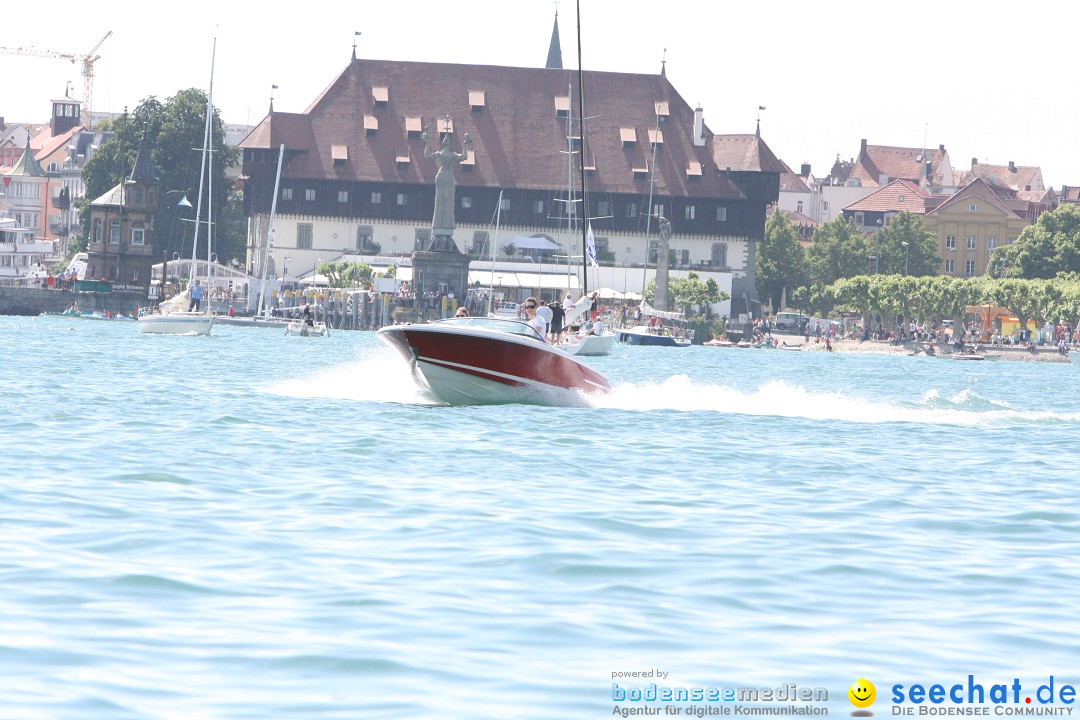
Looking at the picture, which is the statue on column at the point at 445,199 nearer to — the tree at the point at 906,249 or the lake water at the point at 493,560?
the tree at the point at 906,249

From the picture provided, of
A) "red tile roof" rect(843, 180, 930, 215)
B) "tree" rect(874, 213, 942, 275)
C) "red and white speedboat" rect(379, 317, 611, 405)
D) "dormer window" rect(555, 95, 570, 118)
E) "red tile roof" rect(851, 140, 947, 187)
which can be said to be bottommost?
"red and white speedboat" rect(379, 317, 611, 405)

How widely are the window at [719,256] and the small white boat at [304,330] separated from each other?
41024 mm

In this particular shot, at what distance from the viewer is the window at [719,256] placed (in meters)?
114

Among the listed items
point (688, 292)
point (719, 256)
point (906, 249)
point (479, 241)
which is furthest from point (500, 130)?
point (906, 249)

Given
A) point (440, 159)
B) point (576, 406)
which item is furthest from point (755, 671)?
point (440, 159)

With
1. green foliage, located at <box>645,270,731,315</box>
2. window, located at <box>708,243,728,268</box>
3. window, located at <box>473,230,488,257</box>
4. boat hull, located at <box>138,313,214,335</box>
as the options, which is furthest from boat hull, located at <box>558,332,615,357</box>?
window, located at <box>708,243,728,268</box>

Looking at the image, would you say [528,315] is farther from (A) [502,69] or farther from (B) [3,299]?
(A) [502,69]

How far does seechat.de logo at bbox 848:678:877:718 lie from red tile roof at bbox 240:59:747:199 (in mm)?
100041

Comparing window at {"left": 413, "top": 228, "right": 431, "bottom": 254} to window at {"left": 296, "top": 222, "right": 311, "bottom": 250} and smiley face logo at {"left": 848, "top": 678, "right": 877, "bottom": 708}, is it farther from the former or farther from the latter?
smiley face logo at {"left": 848, "top": 678, "right": 877, "bottom": 708}

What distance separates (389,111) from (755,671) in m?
104

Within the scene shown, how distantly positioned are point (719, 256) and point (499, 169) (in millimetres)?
15024

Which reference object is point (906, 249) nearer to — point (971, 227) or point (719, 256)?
point (971, 227)

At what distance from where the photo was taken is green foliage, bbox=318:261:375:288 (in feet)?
332

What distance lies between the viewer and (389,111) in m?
111
